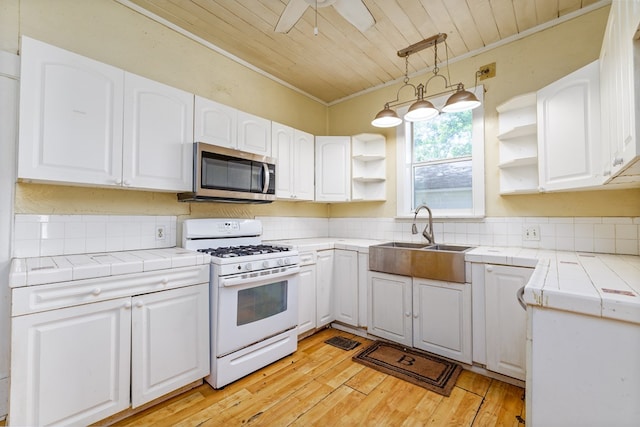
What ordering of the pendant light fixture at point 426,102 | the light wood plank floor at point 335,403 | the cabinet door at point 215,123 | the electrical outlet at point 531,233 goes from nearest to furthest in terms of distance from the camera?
the light wood plank floor at point 335,403 → the pendant light fixture at point 426,102 → the cabinet door at point 215,123 → the electrical outlet at point 531,233

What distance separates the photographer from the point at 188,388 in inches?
75.1

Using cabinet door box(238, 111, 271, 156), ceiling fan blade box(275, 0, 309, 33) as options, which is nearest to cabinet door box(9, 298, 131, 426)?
cabinet door box(238, 111, 271, 156)

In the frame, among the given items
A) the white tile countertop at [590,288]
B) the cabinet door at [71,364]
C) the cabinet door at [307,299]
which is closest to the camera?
the white tile countertop at [590,288]

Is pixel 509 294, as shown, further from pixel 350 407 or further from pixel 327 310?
pixel 327 310

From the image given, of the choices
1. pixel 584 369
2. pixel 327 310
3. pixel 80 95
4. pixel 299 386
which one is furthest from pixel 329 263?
pixel 80 95

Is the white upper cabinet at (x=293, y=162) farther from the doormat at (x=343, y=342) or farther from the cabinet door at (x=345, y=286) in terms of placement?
the doormat at (x=343, y=342)

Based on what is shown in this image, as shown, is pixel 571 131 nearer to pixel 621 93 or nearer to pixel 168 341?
pixel 621 93

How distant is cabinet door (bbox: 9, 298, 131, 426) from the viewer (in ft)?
4.33

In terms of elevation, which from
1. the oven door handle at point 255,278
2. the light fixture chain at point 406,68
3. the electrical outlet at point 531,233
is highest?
the light fixture chain at point 406,68

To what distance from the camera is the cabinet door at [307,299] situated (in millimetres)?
2643

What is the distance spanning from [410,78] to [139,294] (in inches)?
128

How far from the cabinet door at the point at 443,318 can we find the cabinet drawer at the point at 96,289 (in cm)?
178

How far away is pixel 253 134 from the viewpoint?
265 cm

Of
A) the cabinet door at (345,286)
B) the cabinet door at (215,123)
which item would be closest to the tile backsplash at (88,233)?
the cabinet door at (215,123)
